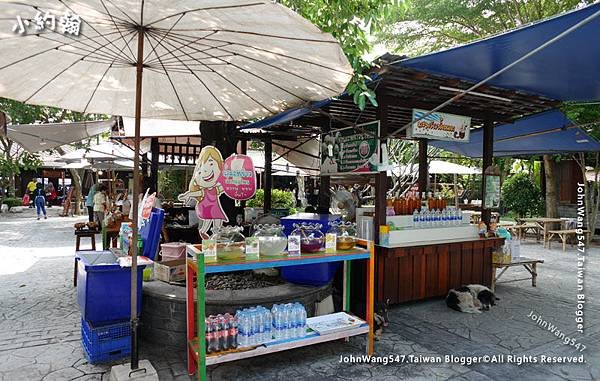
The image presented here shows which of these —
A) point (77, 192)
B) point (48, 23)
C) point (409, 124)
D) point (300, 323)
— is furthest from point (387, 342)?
point (77, 192)

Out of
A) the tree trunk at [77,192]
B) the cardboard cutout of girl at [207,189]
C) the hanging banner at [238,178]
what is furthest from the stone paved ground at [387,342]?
the tree trunk at [77,192]

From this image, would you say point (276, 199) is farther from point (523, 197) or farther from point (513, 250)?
point (523, 197)

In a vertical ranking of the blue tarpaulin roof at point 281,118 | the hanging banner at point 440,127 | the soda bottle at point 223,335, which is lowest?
the soda bottle at point 223,335

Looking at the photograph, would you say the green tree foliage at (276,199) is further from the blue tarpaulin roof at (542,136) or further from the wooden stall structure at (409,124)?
the blue tarpaulin roof at (542,136)

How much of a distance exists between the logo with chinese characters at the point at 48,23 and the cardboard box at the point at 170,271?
8.15ft

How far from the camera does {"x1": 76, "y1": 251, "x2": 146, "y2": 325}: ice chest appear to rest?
11.3ft

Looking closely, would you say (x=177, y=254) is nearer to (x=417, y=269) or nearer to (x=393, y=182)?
(x=417, y=269)

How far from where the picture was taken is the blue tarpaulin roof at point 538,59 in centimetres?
306

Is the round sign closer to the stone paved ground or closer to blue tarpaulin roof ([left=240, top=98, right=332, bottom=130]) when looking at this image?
blue tarpaulin roof ([left=240, top=98, right=332, bottom=130])

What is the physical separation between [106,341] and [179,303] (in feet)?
2.16

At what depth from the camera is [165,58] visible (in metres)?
3.08

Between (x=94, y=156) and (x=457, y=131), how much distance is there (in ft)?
29.0

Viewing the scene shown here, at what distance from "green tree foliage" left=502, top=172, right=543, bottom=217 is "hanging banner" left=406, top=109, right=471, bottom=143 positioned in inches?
419

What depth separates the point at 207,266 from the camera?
2938 millimetres
